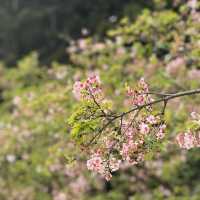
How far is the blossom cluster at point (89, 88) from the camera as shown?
125 inches

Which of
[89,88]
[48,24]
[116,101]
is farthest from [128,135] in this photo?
[48,24]

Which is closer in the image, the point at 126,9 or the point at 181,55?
the point at 181,55

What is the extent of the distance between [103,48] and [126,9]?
688 centimetres

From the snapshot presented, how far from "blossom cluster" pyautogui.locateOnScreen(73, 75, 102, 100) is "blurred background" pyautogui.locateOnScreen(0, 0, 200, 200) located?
113 inches

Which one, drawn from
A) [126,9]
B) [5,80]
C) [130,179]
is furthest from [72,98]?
[126,9]

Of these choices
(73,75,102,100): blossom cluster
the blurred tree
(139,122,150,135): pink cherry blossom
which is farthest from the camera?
the blurred tree

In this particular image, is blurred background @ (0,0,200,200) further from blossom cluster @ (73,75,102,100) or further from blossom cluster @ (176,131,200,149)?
blossom cluster @ (73,75,102,100)

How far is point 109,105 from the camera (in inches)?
126

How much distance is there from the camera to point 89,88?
3197 millimetres

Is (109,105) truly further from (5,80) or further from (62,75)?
(5,80)

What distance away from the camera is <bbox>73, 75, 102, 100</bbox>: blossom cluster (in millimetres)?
3162

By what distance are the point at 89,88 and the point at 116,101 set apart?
4.78 meters

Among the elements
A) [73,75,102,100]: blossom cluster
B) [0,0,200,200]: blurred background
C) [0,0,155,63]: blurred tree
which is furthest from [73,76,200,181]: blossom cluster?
[0,0,155,63]: blurred tree

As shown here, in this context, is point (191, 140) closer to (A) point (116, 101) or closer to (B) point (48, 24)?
(A) point (116, 101)
